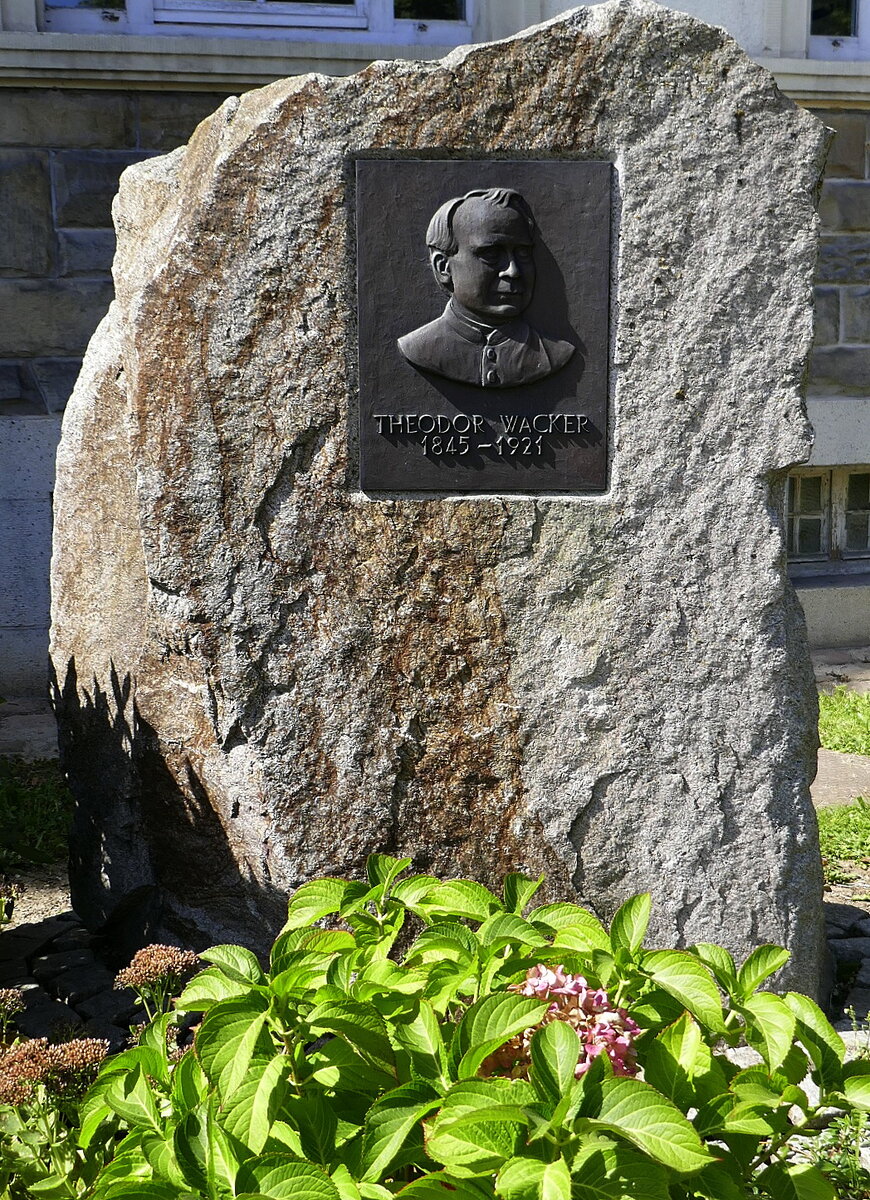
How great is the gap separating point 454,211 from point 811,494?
14.4ft

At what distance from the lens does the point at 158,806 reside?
2715 millimetres

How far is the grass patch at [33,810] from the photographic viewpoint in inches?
147

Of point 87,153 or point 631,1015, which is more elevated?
point 87,153

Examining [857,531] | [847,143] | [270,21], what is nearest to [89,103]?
[270,21]

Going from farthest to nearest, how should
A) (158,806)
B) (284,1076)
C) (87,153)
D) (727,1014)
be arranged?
(87,153) → (158,806) → (727,1014) → (284,1076)

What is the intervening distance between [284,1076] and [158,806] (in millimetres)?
1280

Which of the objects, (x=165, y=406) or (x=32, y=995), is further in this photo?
(x=32, y=995)

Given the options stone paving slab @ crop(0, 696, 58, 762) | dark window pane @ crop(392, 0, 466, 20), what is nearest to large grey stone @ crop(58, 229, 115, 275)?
dark window pane @ crop(392, 0, 466, 20)

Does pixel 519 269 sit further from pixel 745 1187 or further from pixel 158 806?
pixel 745 1187

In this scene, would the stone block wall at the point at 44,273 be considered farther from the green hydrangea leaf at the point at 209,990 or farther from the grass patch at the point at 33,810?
the green hydrangea leaf at the point at 209,990

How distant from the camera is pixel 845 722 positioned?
473 cm

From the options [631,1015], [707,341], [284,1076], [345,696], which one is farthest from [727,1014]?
[707,341]

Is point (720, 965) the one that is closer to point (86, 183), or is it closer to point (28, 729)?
point (28, 729)

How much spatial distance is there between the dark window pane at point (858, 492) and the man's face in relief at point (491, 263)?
440 centimetres
